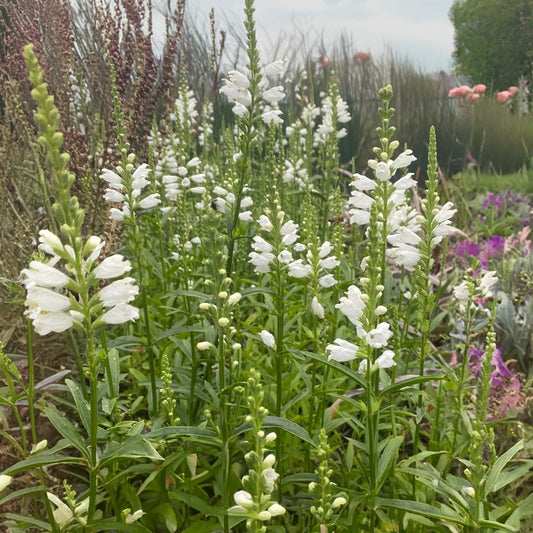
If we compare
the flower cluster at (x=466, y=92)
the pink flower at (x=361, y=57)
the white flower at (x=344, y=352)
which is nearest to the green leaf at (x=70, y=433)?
the white flower at (x=344, y=352)

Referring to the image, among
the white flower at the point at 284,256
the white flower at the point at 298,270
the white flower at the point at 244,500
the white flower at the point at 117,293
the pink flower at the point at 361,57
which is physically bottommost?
the white flower at the point at 244,500

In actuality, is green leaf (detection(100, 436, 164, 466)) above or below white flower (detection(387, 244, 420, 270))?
below

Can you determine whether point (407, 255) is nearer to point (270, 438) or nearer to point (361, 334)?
point (361, 334)

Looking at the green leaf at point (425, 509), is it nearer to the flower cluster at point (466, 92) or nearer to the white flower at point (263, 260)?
the white flower at point (263, 260)

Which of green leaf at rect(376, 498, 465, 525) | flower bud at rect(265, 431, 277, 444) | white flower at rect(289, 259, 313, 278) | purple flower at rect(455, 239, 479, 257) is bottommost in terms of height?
purple flower at rect(455, 239, 479, 257)

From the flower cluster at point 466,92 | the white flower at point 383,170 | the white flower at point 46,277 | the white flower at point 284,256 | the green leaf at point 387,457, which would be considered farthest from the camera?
the flower cluster at point 466,92

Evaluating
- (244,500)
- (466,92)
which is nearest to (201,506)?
(244,500)

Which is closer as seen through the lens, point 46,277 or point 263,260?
point 46,277

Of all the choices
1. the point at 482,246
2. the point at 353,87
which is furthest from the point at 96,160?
the point at 353,87

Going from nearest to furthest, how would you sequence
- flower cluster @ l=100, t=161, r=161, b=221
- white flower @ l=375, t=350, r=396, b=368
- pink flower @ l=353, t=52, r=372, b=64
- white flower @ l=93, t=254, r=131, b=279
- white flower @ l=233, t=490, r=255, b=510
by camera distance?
white flower @ l=233, t=490, r=255, b=510, white flower @ l=93, t=254, r=131, b=279, white flower @ l=375, t=350, r=396, b=368, flower cluster @ l=100, t=161, r=161, b=221, pink flower @ l=353, t=52, r=372, b=64

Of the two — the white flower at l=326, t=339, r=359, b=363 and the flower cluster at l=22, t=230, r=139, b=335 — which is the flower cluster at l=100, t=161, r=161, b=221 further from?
the white flower at l=326, t=339, r=359, b=363

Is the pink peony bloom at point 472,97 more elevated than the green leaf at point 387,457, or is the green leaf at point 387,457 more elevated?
the pink peony bloom at point 472,97

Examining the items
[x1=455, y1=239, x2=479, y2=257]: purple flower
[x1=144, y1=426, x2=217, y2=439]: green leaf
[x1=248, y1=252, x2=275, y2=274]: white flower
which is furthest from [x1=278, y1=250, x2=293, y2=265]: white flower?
[x1=455, y1=239, x2=479, y2=257]: purple flower

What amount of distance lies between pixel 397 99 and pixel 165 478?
34.2ft
